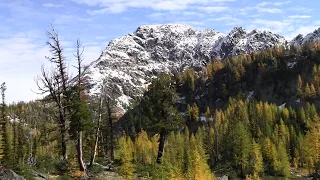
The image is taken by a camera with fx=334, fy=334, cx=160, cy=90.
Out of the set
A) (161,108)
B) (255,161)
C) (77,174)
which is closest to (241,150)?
(255,161)

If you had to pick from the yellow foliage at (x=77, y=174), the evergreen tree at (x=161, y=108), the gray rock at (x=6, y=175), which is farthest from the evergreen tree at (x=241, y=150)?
the gray rock at (x=6, y=175)

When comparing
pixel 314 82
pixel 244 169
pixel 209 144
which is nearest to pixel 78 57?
pixel 244 169

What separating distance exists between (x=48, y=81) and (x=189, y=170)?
2709cm

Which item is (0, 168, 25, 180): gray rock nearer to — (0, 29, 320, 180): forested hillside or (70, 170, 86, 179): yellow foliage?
(0, 29, 320, 180): forested hillside

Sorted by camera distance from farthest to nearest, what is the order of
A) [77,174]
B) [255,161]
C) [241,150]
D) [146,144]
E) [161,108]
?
[146,144] < [255,161] < [241,150] < [161,108] < [77,174]

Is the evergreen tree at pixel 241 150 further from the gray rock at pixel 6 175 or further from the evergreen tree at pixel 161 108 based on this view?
the gray rock at pixel 6 175

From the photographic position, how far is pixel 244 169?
3501 inches

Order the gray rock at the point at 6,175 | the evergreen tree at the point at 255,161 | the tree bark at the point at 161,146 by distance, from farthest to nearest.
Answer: the evergreen tree at the point at 255,161
the tree bark at the point at 161,146
the gray rock at the point at 6,175

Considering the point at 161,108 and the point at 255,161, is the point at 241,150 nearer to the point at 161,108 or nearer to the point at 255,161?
the point at 255,161

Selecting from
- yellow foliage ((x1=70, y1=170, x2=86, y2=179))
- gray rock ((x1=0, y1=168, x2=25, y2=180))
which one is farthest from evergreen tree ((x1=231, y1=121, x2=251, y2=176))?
gray rock ((x1=0, y1=168, x2=25, y2=180))

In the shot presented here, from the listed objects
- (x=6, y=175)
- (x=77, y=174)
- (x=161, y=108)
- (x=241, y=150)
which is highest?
(x=161, y=108)

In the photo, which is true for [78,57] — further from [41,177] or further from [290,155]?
[290,155]

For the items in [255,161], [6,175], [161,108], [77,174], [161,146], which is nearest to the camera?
[6,175]

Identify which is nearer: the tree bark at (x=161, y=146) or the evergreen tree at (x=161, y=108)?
the tree bark at (x=161, y=146)
